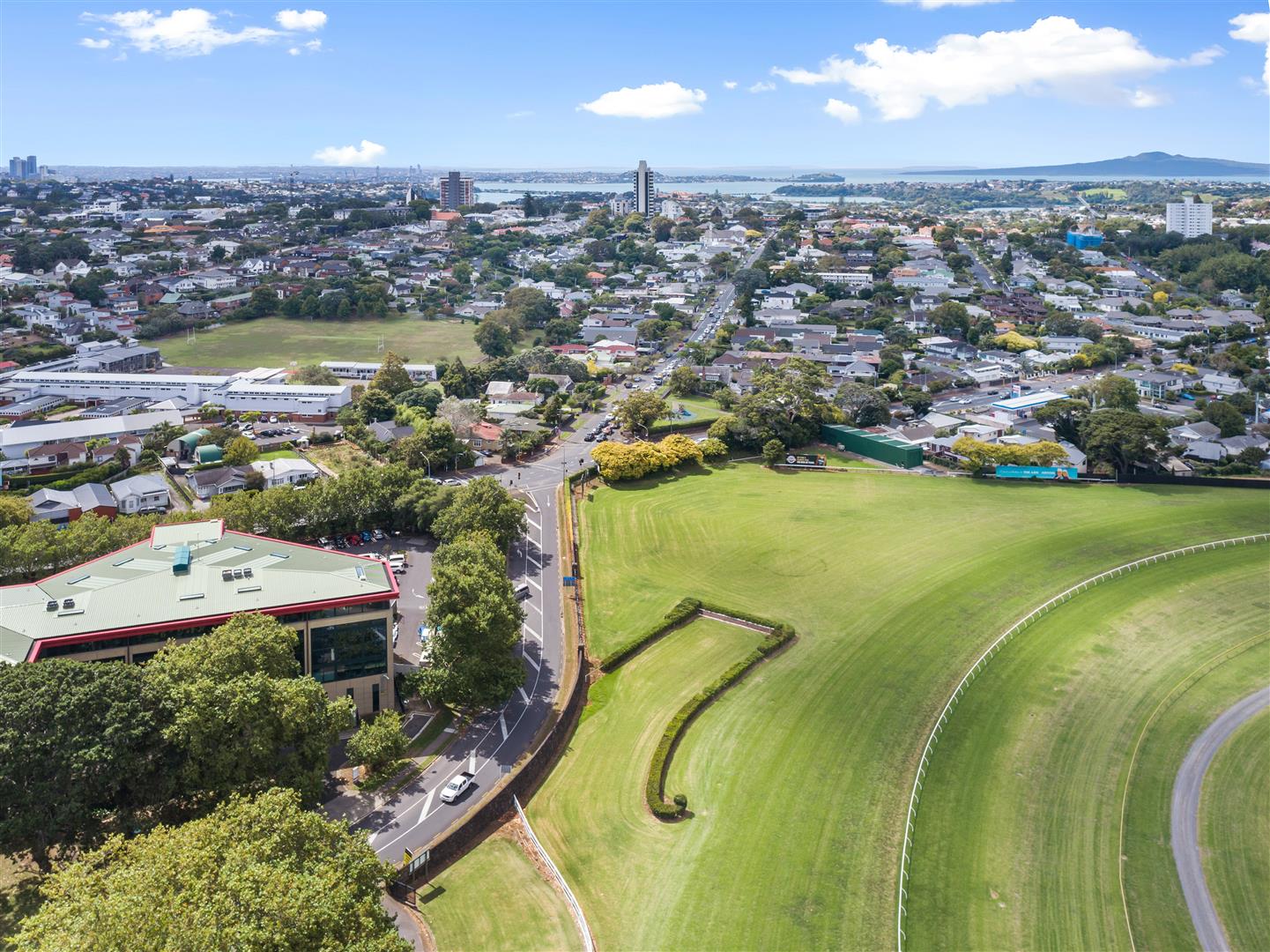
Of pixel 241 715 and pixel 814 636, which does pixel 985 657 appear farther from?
pixel 241 715

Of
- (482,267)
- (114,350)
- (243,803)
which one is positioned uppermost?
(482,267)

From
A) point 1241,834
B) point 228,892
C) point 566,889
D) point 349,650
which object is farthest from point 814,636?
point 228,892

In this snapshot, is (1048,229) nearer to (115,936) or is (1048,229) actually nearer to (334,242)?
(334,242)

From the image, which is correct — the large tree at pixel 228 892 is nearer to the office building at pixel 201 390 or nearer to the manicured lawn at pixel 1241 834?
the manicured lawn at pixel 1241 834

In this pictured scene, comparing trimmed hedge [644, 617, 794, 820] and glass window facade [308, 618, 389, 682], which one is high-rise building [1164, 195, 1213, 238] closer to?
trimmed hedge [644, 617, 794, 820]

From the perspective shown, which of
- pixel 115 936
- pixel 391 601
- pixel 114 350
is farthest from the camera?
pixel 114 350

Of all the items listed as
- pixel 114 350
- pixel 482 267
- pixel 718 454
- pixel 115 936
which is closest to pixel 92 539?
pixel 115 936

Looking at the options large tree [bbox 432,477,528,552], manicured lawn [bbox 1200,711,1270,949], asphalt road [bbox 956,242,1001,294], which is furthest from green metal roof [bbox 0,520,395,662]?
asphalt road [bbox 956,242,1001,294]
